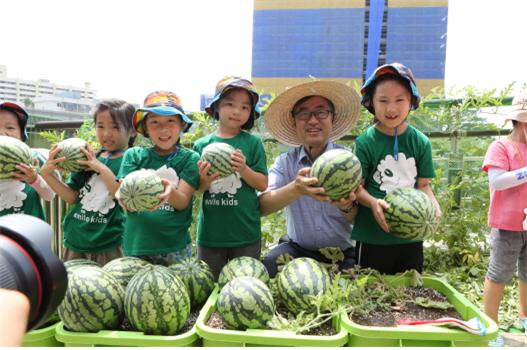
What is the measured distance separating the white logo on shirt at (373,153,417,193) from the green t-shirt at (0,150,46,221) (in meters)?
2.90

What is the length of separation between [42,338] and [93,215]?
1505mm

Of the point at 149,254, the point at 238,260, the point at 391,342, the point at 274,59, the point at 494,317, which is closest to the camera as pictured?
the point at 391,342

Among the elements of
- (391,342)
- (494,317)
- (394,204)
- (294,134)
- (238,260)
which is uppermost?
(294,134)

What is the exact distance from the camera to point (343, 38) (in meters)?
45.9

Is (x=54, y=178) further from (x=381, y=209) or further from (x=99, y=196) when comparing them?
(x=381, y=209)

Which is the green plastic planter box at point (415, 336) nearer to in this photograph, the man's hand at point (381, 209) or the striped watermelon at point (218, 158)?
the man's hand at point (381, 209)

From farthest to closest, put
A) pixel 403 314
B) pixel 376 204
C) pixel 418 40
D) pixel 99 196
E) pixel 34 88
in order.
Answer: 1. pixel 418 40
2. pixel 34 88
3. pixel 99 196
4. pixel 376 204
5. pixel 403 314

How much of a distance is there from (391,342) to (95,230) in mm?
2527

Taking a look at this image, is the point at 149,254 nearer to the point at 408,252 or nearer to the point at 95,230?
the point at 95,230

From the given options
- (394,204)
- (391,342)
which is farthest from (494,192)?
(391,342)

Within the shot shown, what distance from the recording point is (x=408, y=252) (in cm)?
283

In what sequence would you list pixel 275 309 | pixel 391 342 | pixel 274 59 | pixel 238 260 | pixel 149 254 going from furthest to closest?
1. pixel 274 59
2. pixel 149 254
3. pixel 238 260
4. pixel 275 309
5. pixel 391 342

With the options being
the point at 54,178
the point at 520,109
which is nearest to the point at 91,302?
the point at 54,178

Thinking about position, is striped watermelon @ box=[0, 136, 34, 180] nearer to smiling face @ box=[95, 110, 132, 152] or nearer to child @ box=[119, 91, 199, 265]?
smiling face @ box=[95, 110, 132, 152]
